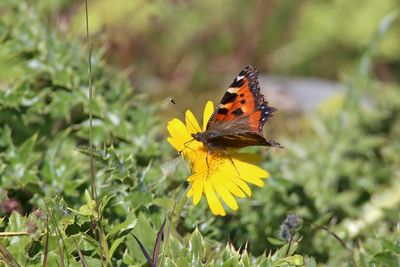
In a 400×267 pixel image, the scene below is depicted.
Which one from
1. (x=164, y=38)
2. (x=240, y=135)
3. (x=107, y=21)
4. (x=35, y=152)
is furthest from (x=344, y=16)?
(x=240, y=135)

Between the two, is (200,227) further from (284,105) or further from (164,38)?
(164,38)

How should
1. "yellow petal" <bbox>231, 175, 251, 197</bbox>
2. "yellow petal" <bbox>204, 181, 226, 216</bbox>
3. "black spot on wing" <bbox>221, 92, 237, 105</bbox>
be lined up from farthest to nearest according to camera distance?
"black spot on wing" <bbox>221, 92, 237, 105</bbox> → "yellow petal" <bbox>231, 175, 251, 197</bbox> → "yellow petal" <bbox>204, 181, 226, 216</bbox>

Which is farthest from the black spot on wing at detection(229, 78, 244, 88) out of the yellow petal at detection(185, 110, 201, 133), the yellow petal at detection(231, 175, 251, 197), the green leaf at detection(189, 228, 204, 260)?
the green leaf at detection(189, 228, 204, 260)

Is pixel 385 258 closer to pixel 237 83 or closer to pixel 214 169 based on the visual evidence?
pixel 214 169

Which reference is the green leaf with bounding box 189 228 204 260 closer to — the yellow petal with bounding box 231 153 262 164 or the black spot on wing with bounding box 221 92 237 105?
the yellow petal with bounding box 231 153 262 164

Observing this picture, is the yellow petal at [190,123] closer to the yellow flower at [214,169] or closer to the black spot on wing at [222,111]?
Answer: the yellow flower at [214,169]

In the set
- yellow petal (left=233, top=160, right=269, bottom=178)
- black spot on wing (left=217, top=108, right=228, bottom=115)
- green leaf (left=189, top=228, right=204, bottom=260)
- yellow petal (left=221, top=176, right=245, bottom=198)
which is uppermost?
black spot on wing (left=217, top=108, right=228, bottom=115)
